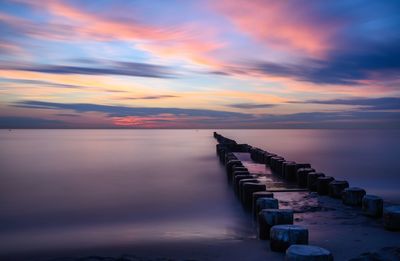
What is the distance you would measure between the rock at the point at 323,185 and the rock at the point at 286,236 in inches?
156

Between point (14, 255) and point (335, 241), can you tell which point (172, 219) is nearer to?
point (14, 255)

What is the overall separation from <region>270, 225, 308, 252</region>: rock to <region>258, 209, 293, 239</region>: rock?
475mm

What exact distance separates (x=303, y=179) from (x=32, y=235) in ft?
19.6

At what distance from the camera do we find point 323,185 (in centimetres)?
850

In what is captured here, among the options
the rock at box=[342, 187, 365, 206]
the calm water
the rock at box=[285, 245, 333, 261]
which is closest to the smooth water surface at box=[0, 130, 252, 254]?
the calm water

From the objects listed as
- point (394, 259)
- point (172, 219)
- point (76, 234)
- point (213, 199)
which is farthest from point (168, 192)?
point (394, 259)

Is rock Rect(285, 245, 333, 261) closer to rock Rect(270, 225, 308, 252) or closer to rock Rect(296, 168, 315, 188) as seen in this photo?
rock Rect(270, 225, 308, 252)

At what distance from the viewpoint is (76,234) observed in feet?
22.3

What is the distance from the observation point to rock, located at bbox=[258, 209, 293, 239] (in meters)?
5.20

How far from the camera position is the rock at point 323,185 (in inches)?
330

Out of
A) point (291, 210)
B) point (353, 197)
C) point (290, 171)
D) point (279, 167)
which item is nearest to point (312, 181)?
point (353, 197)

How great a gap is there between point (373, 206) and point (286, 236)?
8.01 ft

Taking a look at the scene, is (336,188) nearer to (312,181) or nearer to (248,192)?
(312,181)

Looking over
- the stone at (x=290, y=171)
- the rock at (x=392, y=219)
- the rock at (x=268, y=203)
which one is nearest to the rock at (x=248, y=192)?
the rock at (x=268, y=203)
